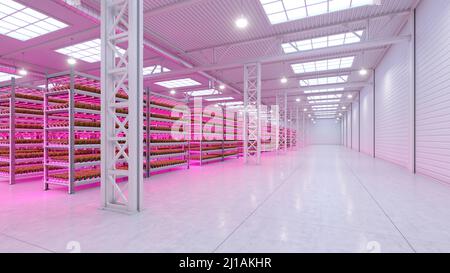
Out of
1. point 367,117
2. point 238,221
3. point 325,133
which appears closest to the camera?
point 238,221

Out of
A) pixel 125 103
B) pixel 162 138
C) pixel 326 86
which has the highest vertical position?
pixel 326 86

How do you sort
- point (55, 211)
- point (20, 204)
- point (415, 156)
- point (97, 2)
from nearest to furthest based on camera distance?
point (55, 211)
point (20, 204)
point (97, 2)
point (415, 156)

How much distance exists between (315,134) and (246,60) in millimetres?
40062

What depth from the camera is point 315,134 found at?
47.9m

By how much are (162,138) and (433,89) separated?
32.3 ft

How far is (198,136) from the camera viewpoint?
12562 millimetres

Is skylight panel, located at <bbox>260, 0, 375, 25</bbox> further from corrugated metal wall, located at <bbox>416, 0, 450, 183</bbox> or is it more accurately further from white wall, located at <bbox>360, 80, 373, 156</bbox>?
white wall, located at <bbox>360, 80, 373, 156</bbox>

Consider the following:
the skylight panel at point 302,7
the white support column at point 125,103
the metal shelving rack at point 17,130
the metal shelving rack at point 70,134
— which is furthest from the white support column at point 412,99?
the metal shelving rack at point 17,130

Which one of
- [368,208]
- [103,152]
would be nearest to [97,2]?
[103,152]

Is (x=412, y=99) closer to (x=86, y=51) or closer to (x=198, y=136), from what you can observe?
(x=198, y=136)

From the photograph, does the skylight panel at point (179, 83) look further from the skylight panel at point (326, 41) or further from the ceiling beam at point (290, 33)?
the skylight panel at point (326, 41)

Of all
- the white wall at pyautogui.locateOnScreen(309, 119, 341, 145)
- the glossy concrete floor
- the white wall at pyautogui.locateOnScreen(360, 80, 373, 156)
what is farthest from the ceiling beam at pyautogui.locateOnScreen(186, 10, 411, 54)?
the white wall at pyautogui.locateOnScreen(309, 119, 341, 145)

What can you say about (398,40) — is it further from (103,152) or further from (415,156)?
(103,152)


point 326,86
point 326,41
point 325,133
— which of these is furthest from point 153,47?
point 325,133
